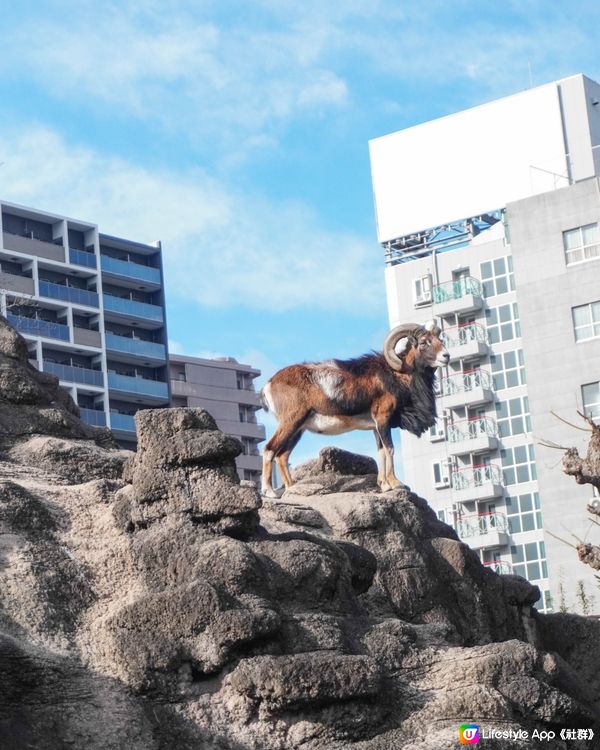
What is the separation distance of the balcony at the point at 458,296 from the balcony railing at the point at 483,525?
10.4m

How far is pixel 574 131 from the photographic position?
77750mm

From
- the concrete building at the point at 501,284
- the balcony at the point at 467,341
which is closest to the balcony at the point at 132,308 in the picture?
the concrete building at the point at 501,284

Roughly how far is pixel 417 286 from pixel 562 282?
12.0 m

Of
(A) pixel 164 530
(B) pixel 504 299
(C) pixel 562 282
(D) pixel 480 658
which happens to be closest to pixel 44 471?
(A) pixel 164 530

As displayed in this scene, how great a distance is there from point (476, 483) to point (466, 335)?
24.8 ft

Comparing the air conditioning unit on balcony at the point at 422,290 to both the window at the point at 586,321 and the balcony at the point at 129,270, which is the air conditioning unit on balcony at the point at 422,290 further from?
the balcony at the point at 129,270

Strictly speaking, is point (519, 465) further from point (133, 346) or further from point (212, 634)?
point (212, 634)

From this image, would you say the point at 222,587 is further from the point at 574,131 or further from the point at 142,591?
the point at 574,131

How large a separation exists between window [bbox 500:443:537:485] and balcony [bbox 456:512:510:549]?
1.97 m

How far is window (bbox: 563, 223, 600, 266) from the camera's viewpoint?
233 feet

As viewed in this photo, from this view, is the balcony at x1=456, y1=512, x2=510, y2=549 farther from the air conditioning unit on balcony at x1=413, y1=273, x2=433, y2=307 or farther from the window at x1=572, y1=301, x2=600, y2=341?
the window at x1=572, y1=301, x2=600, y2=341

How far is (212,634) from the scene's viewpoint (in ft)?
42.9

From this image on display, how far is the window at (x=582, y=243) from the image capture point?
71000mm

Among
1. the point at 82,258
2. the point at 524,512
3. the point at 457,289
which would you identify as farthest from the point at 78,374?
the point at 524,512
